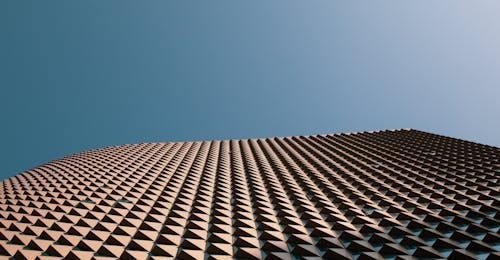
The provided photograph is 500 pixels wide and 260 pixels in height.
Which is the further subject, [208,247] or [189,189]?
[189,189]

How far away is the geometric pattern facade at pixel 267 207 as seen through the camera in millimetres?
17828

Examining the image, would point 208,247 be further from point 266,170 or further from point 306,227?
point 266,170

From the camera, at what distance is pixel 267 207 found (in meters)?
25.3

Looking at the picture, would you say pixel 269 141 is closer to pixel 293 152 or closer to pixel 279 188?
pixel 293 152

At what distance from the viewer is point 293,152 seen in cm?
4828

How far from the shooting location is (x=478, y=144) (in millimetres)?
46344

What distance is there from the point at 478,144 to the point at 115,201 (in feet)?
129

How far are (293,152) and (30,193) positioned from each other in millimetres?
27505

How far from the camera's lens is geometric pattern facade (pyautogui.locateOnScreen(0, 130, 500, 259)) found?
17828 millimetres

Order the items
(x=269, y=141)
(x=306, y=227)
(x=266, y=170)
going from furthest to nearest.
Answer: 1. (x=269, y=141)
2. (x=266, y=170)
3. (x=306, y=227)

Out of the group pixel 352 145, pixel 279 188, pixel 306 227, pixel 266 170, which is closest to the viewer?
pixel 306 227

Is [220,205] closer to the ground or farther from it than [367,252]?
closer to the ground

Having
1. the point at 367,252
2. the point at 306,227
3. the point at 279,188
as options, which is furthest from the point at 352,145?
the point at 367,252

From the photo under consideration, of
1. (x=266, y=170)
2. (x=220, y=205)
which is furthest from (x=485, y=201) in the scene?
(x=266, y=170)
